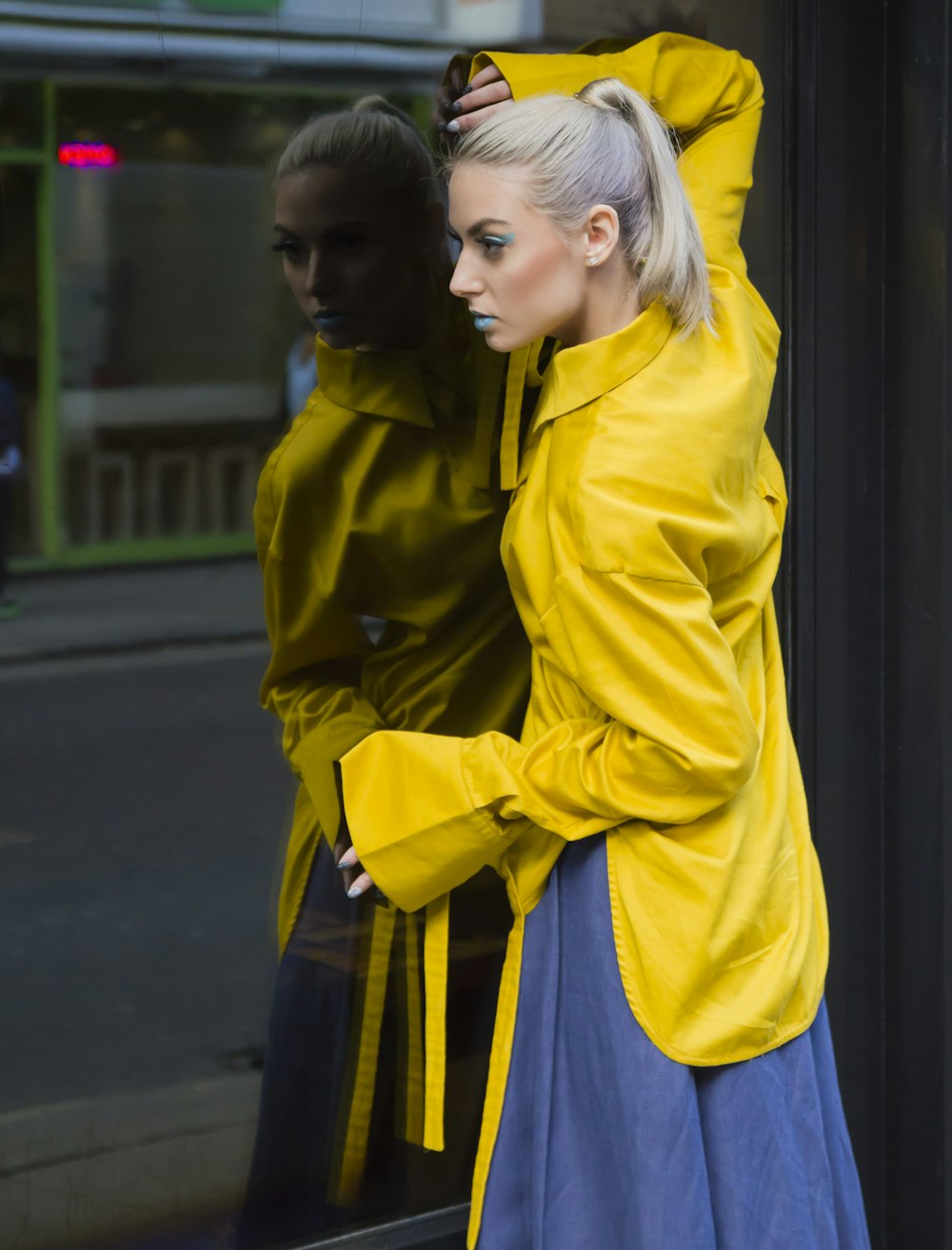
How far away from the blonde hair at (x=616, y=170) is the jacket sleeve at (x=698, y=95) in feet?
0.80

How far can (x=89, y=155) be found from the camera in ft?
6.79

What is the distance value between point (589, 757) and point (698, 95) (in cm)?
96

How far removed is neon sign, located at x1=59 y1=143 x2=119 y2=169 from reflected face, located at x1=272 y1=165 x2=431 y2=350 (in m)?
0.24

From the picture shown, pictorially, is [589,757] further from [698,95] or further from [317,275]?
[698,95]

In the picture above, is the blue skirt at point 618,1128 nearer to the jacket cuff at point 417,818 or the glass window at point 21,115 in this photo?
the jacket cuff at point 417,818

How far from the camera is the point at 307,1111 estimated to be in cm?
257

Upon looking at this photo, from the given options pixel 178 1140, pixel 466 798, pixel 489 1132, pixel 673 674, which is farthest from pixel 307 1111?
pixel 673 674

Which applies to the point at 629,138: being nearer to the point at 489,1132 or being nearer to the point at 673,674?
the point at 673,674

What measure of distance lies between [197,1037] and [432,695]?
2.05ft

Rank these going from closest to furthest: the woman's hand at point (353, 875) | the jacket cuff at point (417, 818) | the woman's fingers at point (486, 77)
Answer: the jacket cuff at point (417, 818) → the woman's hand at point (353, 875) → the woman's fingers at point (486, 77)

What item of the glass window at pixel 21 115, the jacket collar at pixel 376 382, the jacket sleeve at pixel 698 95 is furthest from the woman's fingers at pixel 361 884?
the glass window at pixel 21 115

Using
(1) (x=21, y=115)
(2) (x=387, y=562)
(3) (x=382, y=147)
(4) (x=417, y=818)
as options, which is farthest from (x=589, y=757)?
(1) (x=21, y=115)

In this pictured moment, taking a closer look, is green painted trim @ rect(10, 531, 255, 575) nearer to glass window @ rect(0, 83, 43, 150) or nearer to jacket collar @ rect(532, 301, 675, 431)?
glass window @ rect(0, 83, 43, 150)

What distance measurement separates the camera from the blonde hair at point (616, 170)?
182cm
